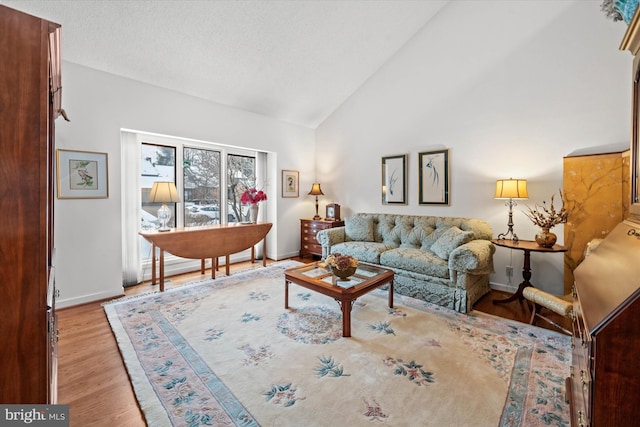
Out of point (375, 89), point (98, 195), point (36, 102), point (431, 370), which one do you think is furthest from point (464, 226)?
point (98, 195)

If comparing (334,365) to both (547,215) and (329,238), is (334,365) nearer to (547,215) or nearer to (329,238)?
(329,238)

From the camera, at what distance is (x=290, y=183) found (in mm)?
4863

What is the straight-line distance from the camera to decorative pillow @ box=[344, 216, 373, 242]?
3.86 meters

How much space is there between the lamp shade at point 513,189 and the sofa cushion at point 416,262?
38.3 inches

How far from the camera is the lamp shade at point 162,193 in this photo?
3186 millimetres

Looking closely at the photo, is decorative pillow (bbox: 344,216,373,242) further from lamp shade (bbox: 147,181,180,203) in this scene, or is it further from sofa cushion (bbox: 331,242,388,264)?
lamp shade (bbox: 147,181,180,203)

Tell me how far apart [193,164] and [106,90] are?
130cm

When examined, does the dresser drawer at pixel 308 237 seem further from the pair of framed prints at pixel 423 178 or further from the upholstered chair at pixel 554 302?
the upholstered chair at pixel 554 302

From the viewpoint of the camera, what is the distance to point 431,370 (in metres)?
1.71

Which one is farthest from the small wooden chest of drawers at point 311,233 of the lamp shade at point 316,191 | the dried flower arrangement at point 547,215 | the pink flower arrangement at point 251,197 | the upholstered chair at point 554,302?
the upholstered chair at point 554,302

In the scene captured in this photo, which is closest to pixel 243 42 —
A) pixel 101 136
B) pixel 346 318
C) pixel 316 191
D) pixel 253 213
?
pixel 101 136

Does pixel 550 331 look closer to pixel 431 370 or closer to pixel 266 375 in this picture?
pixel 431 370

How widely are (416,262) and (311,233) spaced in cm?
221

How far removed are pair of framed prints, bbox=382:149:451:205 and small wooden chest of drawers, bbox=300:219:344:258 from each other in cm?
99
